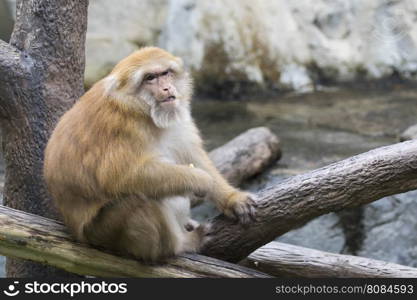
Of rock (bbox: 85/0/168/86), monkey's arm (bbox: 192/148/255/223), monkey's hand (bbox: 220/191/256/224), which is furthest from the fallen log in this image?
rock (bbox: 85/0/168/86)

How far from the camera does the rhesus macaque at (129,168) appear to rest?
4.92 metres

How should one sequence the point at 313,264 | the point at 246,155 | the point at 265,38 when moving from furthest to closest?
1. the point at 265,38
2. the point at 246,155
3. the point at 313,264

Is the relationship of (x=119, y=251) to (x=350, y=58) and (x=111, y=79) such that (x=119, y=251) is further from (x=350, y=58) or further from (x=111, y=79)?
(x=350, y=58)

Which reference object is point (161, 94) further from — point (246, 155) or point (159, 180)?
point (246, 155)

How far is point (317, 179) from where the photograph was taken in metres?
4.96

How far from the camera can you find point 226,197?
208 inches

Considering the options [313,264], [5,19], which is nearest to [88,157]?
[313,264]

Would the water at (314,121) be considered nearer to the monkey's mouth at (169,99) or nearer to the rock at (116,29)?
the rock at (116,29)

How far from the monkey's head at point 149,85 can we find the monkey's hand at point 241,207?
0.73 metres

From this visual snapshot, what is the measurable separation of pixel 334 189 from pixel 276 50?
7573 millimetres

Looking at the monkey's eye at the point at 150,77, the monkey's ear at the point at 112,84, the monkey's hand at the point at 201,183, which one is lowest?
the monkey's hand at the point at 201,183

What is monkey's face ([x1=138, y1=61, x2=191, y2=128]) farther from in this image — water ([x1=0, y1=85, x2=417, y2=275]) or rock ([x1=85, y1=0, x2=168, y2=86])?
rock ([x1=85, y1=0, x2=168, y2=86])

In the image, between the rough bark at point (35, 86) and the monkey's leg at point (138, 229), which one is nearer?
the monkey's leg at point (138, 229)

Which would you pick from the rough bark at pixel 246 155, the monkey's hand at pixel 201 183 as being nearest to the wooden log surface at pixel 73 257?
the monkey's hand at pixel 201 183
